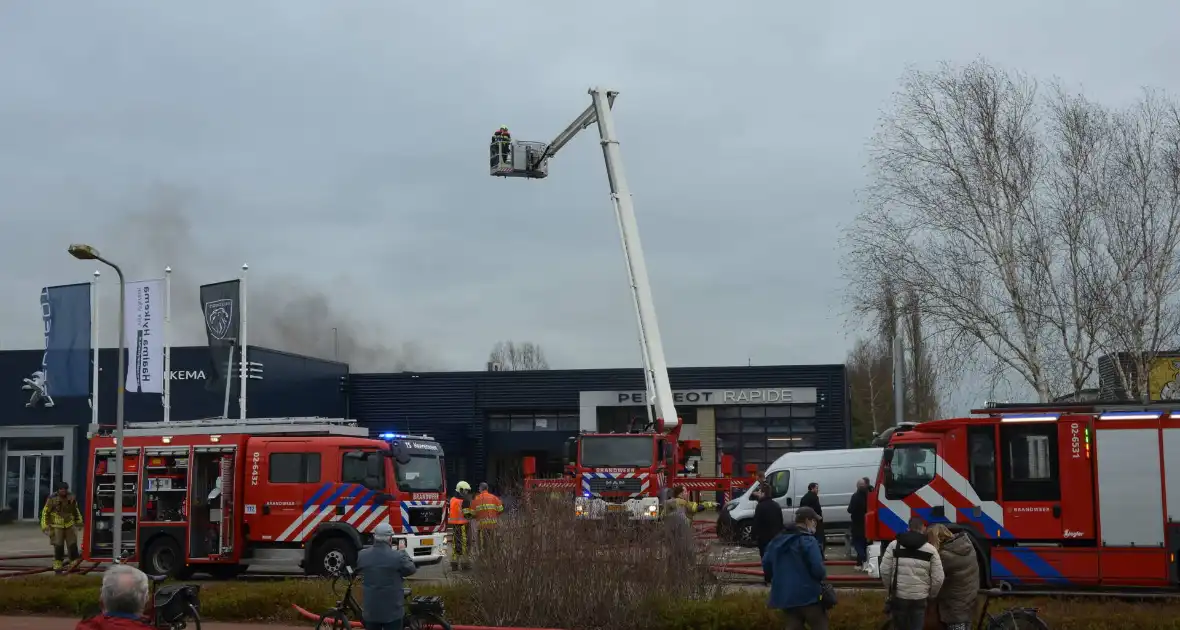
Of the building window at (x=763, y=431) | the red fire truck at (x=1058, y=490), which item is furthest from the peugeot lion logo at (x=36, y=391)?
the red fire truck at (x=1058, y=490)

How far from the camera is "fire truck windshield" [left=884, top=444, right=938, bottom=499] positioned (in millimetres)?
17000

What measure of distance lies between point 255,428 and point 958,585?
45.9 feet

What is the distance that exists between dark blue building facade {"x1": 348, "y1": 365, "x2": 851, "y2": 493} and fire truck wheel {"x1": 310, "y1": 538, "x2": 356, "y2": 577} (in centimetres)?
2500

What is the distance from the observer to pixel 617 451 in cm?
2562

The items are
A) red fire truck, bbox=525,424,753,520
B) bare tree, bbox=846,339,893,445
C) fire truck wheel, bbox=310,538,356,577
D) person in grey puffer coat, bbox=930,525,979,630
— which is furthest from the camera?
bare tree, bbox=846,339,893,445

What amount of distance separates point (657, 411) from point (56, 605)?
14067 mm

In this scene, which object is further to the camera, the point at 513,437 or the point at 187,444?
the point at 513,437

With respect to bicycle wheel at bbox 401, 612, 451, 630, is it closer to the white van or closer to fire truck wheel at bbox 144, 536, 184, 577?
fire truck wheel at bbox 144, 536, 184, 577

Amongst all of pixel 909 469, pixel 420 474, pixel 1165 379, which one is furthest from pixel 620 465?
pixel 1165 379

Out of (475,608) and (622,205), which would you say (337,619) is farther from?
(622,205)

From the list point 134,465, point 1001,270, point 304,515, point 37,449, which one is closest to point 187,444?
point 134,465

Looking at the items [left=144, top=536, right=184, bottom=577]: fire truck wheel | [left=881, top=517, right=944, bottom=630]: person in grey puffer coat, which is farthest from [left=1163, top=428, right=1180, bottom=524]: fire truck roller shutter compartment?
[left=144, top=536, right=184, bottom=577]: fire truck wheel

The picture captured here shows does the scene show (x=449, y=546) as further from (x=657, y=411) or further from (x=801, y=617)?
(x=801, y=617)

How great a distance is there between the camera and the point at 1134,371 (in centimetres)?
2648
